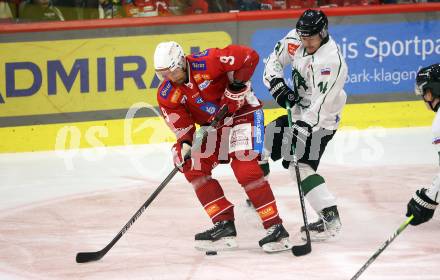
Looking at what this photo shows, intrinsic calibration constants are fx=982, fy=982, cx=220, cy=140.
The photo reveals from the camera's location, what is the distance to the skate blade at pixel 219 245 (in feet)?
17.3

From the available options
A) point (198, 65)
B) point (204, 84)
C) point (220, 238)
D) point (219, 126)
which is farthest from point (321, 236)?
point (198, 65)

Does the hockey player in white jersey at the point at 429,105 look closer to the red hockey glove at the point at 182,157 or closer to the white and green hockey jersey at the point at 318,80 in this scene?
the white and green hockey jersey at the point at 318,80

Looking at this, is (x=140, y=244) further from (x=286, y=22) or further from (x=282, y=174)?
(x=286, y=22)

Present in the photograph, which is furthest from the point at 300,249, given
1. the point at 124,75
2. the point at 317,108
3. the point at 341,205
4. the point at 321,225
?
the point at 124,75

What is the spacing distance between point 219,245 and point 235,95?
81cm

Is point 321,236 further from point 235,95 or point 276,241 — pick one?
point 235,95

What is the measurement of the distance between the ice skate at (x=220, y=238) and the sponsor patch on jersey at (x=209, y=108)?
0.60m

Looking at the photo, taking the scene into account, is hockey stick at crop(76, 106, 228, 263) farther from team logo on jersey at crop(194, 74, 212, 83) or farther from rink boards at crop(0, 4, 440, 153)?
rink boards at crop(0, 4, 440, 153)

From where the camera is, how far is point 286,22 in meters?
8.27

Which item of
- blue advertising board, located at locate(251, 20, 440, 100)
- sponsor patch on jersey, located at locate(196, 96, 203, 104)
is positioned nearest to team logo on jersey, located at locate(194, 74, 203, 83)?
sponsor patch on jersey, located at locate(196, 96, 203, 104)

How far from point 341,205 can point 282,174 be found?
996 millimetres

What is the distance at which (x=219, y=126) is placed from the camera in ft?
17.5

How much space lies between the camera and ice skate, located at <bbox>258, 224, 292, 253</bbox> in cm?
514

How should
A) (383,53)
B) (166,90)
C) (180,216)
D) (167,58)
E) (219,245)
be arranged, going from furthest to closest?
1. (383,53)
2. (180,216)
3. (219,245)
4. (166,90)
5. (167,58)
